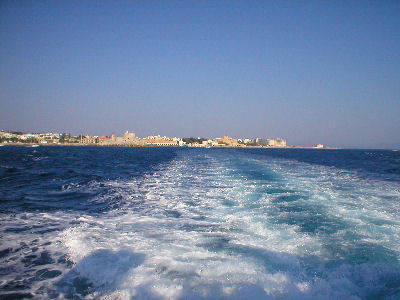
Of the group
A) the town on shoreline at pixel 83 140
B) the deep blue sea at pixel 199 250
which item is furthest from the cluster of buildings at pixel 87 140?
the deep blue sea at pixel 199 250

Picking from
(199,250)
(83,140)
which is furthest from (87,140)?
(199,250)

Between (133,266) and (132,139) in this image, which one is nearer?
(133,266)

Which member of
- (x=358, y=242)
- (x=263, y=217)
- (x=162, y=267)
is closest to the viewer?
(x=162, y=267)

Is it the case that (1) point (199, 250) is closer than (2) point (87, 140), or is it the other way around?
(1) point (199, 250)

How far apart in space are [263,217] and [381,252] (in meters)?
2.36

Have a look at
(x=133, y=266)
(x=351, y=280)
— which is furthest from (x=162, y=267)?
(x=351, y=280)

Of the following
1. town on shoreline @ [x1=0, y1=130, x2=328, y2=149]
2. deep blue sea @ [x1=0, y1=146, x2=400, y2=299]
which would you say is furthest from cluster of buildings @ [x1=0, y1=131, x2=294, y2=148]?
deep blue sea @ [x1=0, y1=146, x2=400, y2=299]

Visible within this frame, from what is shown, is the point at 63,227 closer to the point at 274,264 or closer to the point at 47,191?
the point at 274,264

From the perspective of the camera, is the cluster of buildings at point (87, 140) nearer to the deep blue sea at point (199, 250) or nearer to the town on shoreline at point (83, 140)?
the town on shoreline at point (83, 140)

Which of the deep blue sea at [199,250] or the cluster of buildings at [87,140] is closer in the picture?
the deep blue sea at [199,250]

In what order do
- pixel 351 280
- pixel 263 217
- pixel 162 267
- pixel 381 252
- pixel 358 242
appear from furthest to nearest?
1. pixel 263 217
2. pixel 358 242
3. pixel 381 252
4. pixel 162 267
5. pixel 351 280

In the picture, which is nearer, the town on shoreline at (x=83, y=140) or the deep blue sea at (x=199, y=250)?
the deep blue sea at (x=199, y=250)

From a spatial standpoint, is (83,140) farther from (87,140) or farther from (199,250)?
(199,250)

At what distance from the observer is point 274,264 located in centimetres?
338
